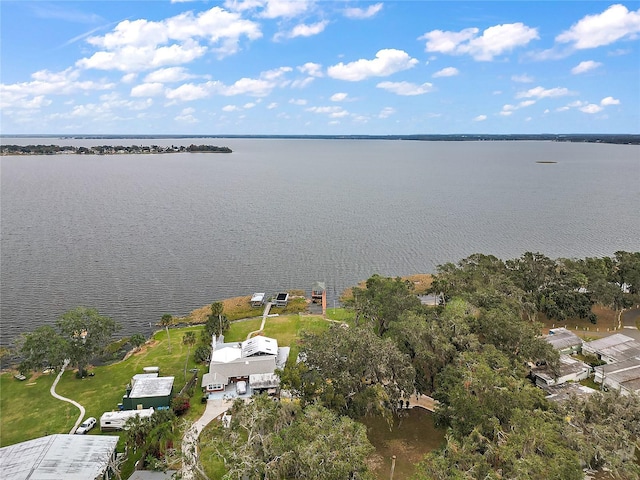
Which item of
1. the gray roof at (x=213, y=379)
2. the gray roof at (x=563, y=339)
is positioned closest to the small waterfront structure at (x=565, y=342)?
the gray roof at (x=563, y=339)

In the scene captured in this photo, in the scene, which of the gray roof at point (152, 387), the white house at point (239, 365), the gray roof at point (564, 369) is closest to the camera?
the gray roof at point (152, 387)

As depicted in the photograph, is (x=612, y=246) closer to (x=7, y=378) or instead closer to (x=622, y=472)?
(x=622, y=472)

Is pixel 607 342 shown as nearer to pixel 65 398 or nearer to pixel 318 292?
pixel 318 292

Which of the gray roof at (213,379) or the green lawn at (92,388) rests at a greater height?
the gray roof at (213,379)

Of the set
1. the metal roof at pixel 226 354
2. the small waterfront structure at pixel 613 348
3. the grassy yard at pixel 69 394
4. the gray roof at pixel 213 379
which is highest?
the metal roof at pixel 226 354

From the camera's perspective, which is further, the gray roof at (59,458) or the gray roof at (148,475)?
the gray roof at (148,475)

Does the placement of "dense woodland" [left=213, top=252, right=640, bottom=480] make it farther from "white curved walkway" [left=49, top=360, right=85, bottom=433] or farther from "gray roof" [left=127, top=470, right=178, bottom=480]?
"white curved walkway" [left=49, top=360, right=85, bottom=433]

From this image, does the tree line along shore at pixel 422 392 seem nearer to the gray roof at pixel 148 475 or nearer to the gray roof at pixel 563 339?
the gray roof at pixel 148 475
